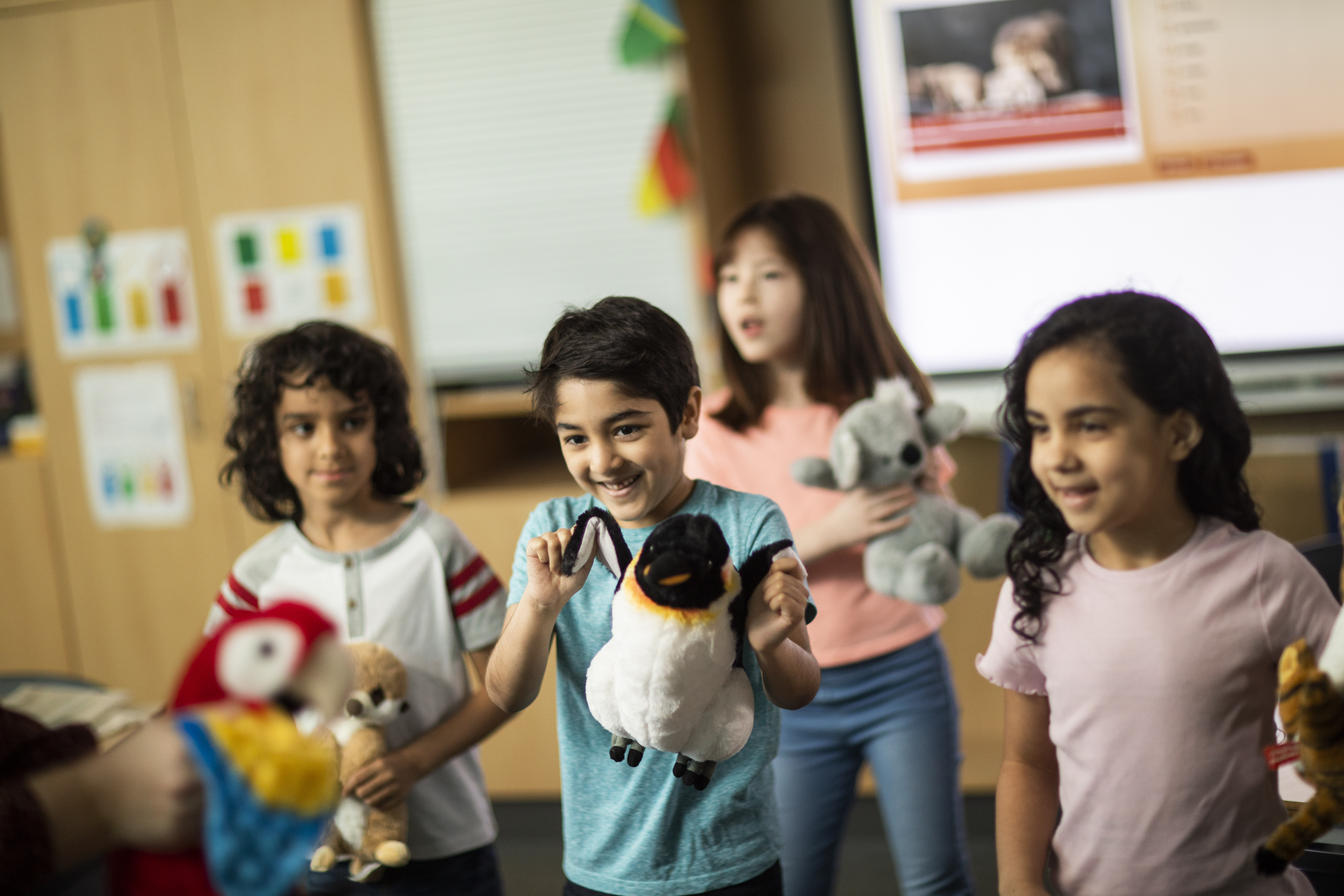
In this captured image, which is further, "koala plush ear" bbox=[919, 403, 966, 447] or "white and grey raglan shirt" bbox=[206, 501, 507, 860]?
"koala plush ear" bbox=[919, 403, 966, 447]

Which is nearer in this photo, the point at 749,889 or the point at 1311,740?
the point at 1311,740

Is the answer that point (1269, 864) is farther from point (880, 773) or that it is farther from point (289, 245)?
point (289, 245)

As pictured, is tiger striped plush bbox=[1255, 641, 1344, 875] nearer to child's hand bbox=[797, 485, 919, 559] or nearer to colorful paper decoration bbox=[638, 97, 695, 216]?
child's hand bbox=[797, 485, 919, 559]

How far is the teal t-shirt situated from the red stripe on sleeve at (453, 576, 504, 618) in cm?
19

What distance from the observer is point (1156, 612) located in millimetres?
1025

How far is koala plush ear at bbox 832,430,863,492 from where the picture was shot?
1.49 meters

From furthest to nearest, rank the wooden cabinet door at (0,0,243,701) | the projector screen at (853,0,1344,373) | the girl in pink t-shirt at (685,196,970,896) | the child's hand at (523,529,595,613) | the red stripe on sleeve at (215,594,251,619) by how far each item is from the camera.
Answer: the wooden cabinet door at (0,0,243,701)
the projector screen at (853,0,1344,373)
the girl in pink t-shirt at (685,196,970,896)
the red stripe on sleeve at (215,594,251,619)
the child's hand at (523,529,595,613)

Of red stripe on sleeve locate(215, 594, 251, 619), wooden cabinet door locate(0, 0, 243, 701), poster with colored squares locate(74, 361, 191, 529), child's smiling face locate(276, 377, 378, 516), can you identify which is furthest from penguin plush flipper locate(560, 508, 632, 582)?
poster with colored squares locate(74, 361, 191, 529)

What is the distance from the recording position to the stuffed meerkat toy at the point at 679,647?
973 mm

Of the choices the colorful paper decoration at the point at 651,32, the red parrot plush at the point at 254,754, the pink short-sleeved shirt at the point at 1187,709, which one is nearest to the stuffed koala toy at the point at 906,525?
the pink short-sleeved shirt at the point at 1187,709

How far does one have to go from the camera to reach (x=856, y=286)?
1.64 meters

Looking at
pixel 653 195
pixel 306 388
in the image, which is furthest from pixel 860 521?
pixel 653 195

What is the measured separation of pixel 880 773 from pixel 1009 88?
1589mm

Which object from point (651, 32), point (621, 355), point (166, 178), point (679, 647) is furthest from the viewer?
point (166, 178)
